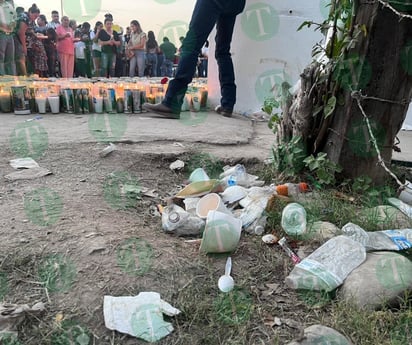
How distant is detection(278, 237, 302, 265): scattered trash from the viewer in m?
1.39

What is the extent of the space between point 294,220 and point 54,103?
276 centimetres

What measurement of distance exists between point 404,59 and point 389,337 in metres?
1.18

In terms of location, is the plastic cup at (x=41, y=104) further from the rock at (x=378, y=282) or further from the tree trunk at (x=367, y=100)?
the rock at (x=378, y=282)

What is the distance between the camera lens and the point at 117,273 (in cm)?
122

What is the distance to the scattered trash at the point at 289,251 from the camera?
139cm

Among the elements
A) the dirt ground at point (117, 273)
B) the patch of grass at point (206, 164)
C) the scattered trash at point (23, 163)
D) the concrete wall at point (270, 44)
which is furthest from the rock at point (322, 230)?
the concrete wall at point (270, 44)

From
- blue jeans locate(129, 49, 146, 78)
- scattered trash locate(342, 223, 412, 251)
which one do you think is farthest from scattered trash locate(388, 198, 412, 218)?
blue jeans locate(129, 49, 146, 78)

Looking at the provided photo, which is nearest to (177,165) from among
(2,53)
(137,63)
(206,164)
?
(206,164)

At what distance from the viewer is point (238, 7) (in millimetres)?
3271

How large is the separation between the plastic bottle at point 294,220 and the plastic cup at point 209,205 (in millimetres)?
230

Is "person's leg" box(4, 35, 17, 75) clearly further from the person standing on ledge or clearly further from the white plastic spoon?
the white plastic spoon

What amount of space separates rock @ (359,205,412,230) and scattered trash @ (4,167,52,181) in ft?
4.83

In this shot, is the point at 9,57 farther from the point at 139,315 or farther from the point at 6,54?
the point at 139,315

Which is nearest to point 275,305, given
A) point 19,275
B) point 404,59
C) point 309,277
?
point 309,277
